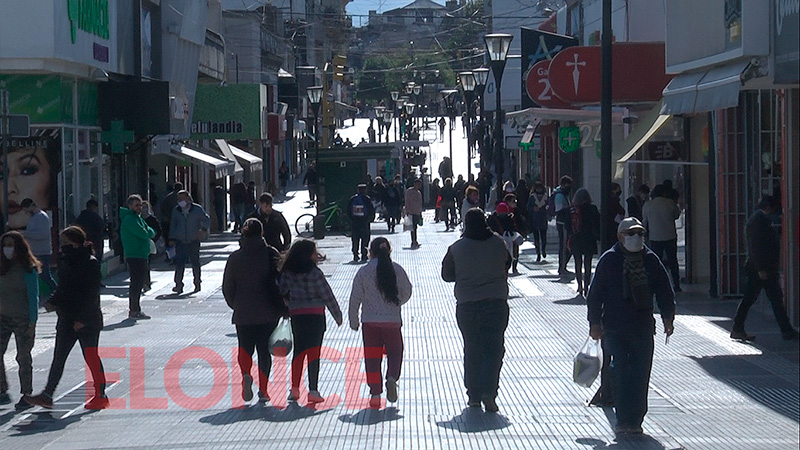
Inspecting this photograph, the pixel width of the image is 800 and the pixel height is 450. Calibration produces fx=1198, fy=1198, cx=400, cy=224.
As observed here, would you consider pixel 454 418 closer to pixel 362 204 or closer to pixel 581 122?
pixel 362 204

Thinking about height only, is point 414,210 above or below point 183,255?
above

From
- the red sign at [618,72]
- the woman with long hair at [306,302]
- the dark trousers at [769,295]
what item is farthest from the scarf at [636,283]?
the red sign at [618,72]

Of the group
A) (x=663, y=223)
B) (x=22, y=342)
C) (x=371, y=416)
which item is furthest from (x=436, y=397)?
(x=663, y=223)

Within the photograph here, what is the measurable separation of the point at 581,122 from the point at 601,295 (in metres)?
18.5

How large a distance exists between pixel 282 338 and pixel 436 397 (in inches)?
60.1

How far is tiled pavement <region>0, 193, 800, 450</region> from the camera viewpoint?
924cm

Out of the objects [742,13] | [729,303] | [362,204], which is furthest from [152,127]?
[742,13]

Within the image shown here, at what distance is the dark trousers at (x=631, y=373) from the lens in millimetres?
8945

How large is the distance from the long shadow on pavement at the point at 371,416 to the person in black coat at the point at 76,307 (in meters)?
2.45

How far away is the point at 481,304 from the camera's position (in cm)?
1015

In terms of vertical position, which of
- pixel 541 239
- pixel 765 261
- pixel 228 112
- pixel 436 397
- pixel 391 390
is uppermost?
pixel 228 112

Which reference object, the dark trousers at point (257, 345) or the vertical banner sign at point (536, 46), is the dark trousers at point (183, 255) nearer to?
the dark trousers at point (257, 345)

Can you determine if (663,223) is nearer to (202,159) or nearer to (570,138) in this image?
(570,138)

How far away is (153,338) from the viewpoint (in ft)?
50.8
